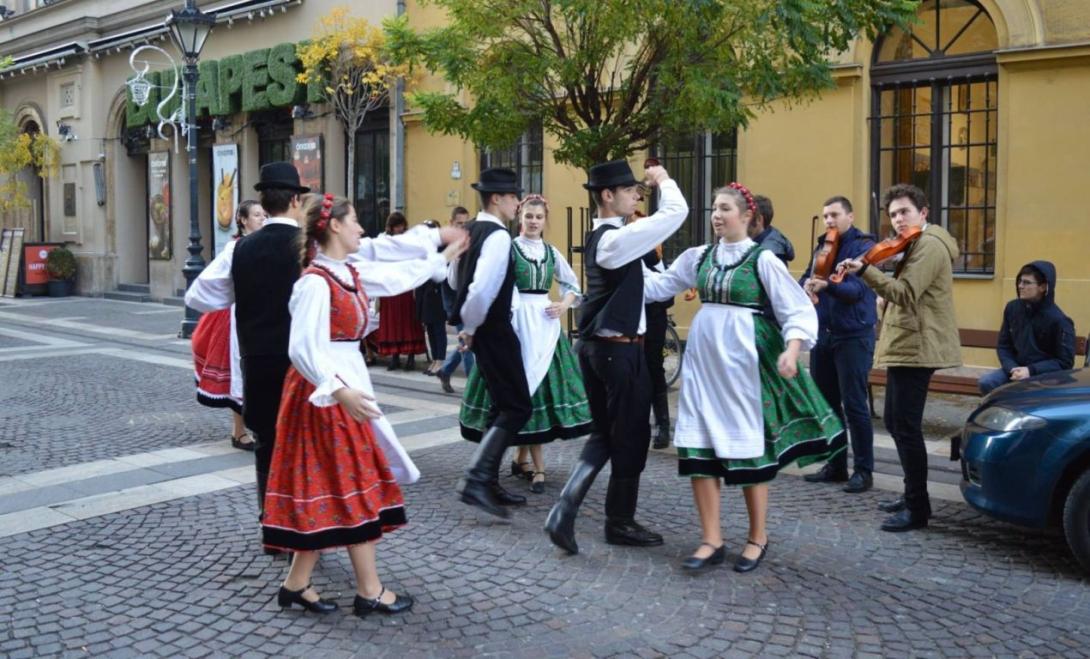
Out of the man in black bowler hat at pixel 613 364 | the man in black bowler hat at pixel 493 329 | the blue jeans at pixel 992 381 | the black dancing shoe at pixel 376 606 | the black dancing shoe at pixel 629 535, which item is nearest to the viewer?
the black dancing shoe at pixel 376 606

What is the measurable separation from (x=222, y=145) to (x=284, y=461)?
19981mm

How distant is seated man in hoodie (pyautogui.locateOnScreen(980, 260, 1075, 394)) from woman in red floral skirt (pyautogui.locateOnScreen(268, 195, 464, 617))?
5239 millimetres

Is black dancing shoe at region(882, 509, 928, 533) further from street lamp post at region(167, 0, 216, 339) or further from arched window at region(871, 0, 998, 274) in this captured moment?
street lamp post at region(167, 0, 216, 339)

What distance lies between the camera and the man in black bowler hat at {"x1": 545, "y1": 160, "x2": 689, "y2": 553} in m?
5.51

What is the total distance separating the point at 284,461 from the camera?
4.50 meters

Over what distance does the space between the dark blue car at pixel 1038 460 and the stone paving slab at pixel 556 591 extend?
0.28 metres

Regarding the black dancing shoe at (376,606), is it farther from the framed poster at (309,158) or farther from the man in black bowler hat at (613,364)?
the framed poster at (309,158)

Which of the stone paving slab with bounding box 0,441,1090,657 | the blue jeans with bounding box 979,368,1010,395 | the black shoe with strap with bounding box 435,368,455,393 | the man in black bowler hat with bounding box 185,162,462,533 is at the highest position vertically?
the man in black bowler hat with bounding box 185,162,462,533

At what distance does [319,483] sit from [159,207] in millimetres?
22351

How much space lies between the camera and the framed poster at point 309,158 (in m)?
20.4

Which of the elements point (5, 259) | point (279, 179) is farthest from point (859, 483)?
point (5, 259)

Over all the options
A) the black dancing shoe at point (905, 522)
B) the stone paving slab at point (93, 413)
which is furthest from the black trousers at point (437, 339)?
the black dancing shoe at point (905, 522)

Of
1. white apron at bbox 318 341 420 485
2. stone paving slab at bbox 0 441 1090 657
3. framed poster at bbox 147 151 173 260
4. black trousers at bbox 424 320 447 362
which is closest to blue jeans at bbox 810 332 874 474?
stone paving slab at bbox 0 441 1090 657

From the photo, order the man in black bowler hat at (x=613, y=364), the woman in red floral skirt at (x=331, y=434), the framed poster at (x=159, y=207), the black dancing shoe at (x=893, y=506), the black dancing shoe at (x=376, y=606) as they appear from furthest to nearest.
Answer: the framed poster at (x=159, y=207)
the black dancing shoe at (x=893, y=506)
the man in black bowler hat at (x=613, y=364)
the black dancing shoe at (x=376, y=606)
the woman in red floral skirt at (x=331, y=434)
